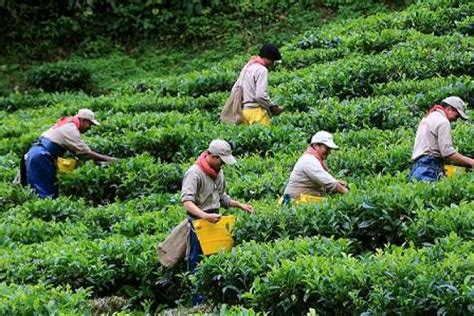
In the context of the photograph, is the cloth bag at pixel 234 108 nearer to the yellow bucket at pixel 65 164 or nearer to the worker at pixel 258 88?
Answer: the worker at pixel 258 88

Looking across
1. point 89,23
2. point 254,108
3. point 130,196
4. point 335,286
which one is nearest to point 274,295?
point 335,286

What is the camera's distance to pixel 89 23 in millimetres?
26125

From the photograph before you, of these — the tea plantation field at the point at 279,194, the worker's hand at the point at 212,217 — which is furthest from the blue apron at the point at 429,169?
the worker's hand at the point at 212,217

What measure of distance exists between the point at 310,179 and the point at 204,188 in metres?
1.30

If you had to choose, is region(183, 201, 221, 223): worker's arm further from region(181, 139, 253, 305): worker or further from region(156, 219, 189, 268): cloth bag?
region(156, 219, 189, 268): cloth bag

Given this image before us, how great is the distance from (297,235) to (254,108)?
5275mm

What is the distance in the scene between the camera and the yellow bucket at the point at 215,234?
331 inches

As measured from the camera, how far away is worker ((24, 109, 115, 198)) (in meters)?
12.3

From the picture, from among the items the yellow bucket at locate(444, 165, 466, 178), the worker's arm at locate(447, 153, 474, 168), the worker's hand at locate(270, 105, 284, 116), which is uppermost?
the worker's arm at locate(447, 153, 474, 168)

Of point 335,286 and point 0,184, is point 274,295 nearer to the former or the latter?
point 335,286

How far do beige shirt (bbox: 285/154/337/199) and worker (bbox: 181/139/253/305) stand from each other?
3.14ft

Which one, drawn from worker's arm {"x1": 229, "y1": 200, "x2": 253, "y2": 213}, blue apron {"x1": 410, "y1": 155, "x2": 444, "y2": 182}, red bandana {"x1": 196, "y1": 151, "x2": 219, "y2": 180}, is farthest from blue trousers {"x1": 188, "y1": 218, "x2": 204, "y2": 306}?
blue apron {"x1": 410, "y1": 155, "x2": 444, "y2": 182}

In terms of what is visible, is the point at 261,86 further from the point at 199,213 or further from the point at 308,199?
the point at 199,213

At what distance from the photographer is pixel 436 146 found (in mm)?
9828
